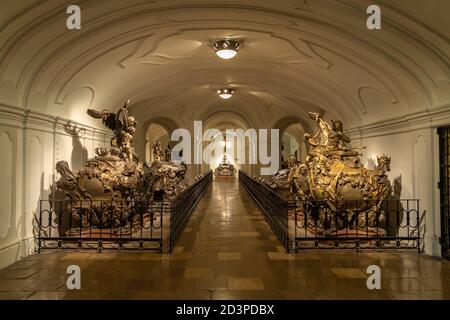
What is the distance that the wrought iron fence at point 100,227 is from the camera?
6.25 m

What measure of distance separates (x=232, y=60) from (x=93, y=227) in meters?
5.32

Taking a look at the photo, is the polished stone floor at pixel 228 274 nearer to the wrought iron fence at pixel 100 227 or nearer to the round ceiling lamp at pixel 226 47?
the wrought iron fence at pixel 100 227

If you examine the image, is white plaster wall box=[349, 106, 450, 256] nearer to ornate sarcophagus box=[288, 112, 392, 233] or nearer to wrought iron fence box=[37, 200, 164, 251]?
ornate sarcophagus box=[288, 112, 392, 233]

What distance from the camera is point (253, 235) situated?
7.48 meters

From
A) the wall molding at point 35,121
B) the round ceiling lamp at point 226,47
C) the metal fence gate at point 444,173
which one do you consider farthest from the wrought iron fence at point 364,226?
the wall molding at point 35,121

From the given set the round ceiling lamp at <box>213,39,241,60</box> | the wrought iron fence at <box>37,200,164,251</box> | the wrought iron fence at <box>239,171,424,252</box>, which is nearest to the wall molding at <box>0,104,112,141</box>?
the wrought iron fence at <box>37,200,164,251</box>

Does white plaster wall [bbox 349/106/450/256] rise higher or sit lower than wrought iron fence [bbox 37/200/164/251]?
higher

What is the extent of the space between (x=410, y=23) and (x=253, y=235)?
15.5 feet

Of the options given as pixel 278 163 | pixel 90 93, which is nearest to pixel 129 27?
pixel 90 93

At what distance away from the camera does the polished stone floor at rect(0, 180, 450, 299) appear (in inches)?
167

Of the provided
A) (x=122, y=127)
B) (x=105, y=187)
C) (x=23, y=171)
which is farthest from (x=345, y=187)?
(x=23, y=171)

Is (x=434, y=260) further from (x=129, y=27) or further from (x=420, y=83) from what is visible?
(x=129, y=27)

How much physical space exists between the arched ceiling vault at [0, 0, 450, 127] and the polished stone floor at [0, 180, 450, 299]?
2.76 meters

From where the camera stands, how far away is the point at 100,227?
6.45 m
